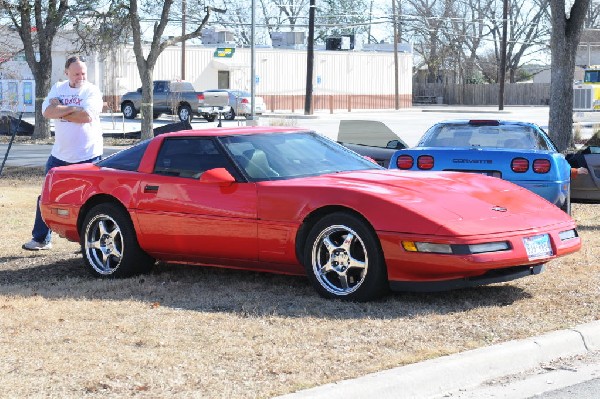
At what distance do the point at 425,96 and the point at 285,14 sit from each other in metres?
13.6

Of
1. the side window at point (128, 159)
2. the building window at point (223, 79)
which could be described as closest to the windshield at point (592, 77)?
the building window at point (223, 79)

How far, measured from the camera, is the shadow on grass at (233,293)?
7.40m

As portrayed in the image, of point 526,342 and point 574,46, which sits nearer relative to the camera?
point 526,342

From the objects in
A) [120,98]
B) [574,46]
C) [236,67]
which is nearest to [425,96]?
[236,67]

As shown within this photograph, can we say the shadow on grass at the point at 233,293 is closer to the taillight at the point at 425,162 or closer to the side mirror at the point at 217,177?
the side mirror at the point at 217,177

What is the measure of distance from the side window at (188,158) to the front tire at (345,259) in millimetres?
1134

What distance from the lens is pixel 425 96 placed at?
284 ft

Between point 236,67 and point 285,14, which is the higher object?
point 285,14

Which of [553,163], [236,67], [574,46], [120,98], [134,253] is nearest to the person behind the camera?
[134,253]

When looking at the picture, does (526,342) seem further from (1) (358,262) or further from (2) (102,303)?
(2) (102,303)

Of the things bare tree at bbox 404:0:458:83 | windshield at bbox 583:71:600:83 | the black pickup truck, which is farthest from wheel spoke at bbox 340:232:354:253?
bare tree at bbox 404:0:458:83

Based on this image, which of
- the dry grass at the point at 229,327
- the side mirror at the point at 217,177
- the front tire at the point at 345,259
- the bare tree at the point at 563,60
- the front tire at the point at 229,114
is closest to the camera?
the dry grass at the point at 229,327

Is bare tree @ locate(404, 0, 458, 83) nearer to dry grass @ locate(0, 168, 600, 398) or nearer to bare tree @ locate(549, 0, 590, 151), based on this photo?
bare tree @ locate(549, 0, 590, 151)

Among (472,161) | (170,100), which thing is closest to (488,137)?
(472,161)
